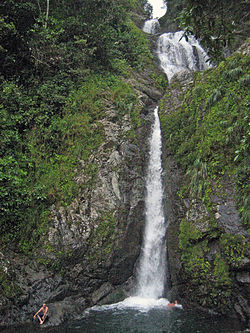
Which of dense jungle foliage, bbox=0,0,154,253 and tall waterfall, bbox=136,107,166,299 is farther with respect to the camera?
tall waterfall, bbox=136,107,166,299

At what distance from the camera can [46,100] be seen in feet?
37.8

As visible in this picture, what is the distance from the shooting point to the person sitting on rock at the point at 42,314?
24.1 feet

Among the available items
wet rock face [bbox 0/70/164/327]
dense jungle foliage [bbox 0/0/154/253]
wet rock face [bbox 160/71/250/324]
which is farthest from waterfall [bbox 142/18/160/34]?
wet rock face [bbox 160/71/250/324]

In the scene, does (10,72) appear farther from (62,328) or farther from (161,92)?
(62,328)

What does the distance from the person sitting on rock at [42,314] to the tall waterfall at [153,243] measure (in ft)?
12.3

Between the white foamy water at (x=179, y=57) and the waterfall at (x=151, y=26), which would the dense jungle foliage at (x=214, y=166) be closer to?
the white foamy water at (x=179, y=57)

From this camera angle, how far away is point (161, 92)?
56.3 ft

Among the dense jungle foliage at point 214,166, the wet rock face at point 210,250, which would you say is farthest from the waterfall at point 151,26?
the wet rock face at point 210,250

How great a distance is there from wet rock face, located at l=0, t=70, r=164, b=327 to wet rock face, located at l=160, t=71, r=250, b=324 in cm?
173

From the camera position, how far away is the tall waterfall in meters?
9.70

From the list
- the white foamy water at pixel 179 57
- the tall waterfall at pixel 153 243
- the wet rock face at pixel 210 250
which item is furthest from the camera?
the white foamy water at pixel 179 57

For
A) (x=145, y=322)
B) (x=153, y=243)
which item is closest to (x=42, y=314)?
(x=145, y=322)

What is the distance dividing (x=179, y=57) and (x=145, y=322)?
20353mm

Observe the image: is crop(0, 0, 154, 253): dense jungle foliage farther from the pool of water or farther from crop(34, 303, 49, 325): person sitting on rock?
the pool of water
